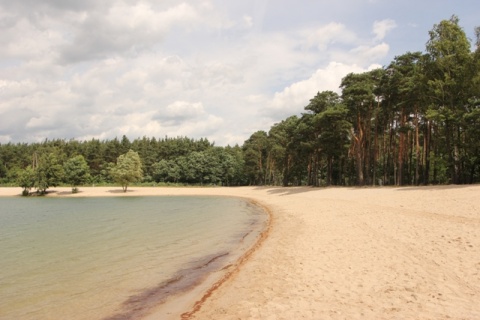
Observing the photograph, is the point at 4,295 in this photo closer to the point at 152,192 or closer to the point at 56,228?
the point at 56,228

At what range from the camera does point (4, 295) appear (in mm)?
9844

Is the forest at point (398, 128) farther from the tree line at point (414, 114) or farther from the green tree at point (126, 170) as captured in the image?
the green tree at point (126, 170)

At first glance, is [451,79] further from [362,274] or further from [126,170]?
[126,170]

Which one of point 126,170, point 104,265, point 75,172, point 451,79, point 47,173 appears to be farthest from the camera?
point 75,172

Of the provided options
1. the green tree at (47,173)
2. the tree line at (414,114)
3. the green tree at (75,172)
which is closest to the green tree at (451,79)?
the tree line at (414,114)

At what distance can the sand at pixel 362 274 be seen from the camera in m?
6.80

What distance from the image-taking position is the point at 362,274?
9.05m

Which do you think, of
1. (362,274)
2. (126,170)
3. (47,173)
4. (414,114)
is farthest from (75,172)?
(362,274)

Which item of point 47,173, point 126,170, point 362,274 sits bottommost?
point 362,274

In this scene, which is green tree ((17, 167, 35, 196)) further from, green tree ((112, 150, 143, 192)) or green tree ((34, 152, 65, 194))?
green tree ((112, 150, 143, 192))

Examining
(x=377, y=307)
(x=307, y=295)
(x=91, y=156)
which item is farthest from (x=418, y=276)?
(x=91, y=156)

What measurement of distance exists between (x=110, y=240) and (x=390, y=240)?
14737mm

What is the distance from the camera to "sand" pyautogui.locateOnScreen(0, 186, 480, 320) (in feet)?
22.3

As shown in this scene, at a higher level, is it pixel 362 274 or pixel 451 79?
pixel 451 79
